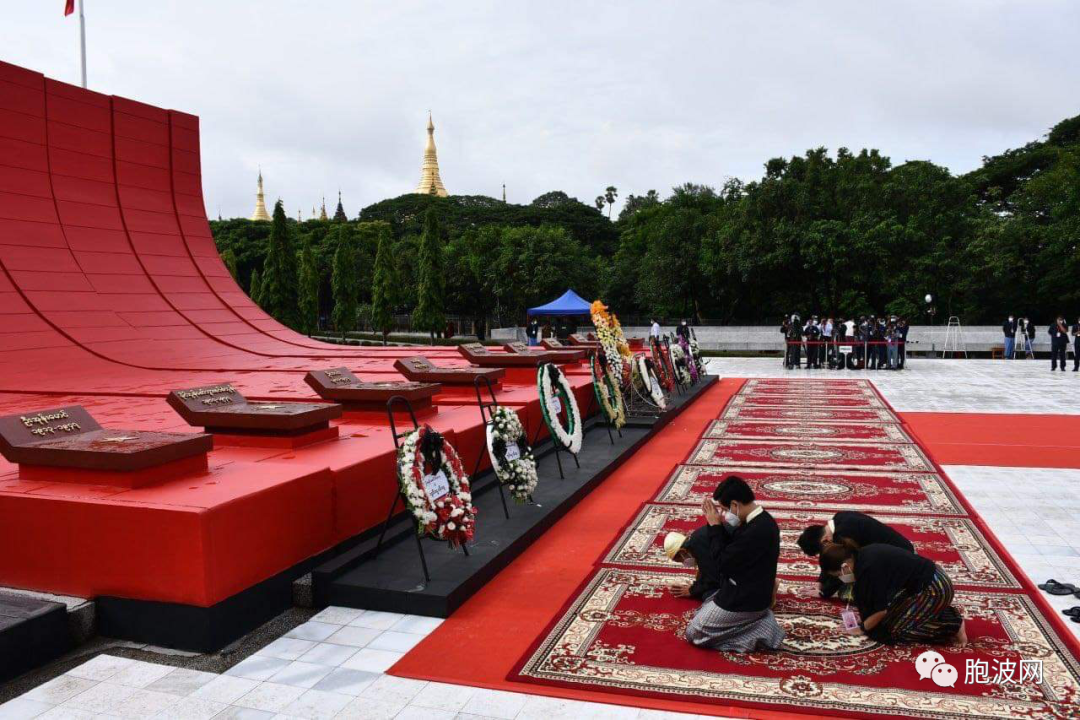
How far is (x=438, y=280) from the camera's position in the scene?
3084cm

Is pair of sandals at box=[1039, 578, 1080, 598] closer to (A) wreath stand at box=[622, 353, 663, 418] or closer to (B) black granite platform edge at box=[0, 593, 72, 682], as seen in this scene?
(B) black granite platform edge at box=[0, 593, 72, 682]

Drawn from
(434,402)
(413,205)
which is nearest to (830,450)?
(434,402)

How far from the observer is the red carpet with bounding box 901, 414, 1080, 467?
807 cm

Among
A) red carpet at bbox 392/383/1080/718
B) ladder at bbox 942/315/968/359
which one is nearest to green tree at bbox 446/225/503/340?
ladder at bbox 942/315/968/359

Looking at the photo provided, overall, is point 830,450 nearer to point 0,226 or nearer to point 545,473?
point 545,473

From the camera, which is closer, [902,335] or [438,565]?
[438,565]

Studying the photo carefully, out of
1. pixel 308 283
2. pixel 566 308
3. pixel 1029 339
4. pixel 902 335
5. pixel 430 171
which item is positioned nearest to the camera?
pixel 902 335

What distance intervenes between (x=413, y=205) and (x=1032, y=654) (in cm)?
5479

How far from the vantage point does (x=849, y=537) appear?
13.1 feet

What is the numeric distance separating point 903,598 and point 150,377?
30.7ft

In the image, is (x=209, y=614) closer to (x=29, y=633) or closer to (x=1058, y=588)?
(x=29, y=633)

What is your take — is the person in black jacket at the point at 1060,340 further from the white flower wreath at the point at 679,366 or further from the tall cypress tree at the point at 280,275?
the tall cypress tree at the point at 280,275

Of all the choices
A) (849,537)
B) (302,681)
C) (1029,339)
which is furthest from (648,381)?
(1029,339)

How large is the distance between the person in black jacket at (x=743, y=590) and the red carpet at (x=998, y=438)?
518cm
